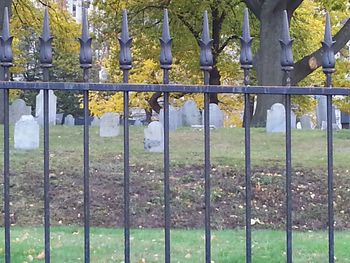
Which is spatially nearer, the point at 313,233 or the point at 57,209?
the point at 313,233

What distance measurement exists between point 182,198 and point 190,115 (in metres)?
8.65

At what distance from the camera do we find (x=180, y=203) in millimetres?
8000

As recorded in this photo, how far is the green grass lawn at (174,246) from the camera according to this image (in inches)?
214

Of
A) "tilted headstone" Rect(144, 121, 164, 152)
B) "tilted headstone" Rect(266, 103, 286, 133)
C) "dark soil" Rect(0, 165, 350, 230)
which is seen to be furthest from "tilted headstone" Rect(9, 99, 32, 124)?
"dark soil" Rect(0, 165, 350, 230)

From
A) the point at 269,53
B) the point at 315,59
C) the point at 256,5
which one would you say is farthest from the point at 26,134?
the point at 315,59

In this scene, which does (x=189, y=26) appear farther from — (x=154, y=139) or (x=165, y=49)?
(x=165, y=49)

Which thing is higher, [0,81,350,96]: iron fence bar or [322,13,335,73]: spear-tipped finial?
[322,13,335,73]: spear-tipped finial

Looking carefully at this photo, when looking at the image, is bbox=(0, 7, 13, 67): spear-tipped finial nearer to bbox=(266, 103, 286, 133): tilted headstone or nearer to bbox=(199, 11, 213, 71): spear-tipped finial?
bbox=(199, 11, 213, 71): spear-tipped finial

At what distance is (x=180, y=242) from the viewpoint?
6.15 metres

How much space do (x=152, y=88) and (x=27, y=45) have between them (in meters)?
31.6

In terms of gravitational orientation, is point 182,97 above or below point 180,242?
above

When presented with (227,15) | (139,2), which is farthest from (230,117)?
(139,2)

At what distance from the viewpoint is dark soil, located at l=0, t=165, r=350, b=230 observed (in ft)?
24.9

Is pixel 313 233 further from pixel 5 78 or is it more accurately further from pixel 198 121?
pixel 198 121
